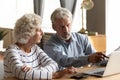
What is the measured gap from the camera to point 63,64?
88.6 inches

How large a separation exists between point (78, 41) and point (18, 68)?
92 cm

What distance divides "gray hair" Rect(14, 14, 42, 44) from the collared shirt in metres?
0.41

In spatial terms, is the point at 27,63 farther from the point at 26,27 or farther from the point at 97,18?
the point at 97,18

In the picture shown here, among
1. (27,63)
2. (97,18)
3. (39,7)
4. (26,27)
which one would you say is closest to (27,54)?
(27,63)

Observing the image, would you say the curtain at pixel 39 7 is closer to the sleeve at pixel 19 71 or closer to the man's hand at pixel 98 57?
the man's hand at pixel 98 57

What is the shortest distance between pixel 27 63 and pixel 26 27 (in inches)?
10.2

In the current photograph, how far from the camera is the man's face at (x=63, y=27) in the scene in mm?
2273

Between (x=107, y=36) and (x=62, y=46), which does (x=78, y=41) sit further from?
(x=107, y=36)

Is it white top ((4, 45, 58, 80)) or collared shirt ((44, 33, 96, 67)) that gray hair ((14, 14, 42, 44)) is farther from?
collared shirt ((44, 33, 96, 67))

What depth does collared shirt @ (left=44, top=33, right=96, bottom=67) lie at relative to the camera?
2232 mm

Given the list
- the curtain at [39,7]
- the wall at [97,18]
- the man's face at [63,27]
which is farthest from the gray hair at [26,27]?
the wall at [97,18]

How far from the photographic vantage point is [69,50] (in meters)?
2.40

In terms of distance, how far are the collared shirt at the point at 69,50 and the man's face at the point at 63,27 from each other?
5cm

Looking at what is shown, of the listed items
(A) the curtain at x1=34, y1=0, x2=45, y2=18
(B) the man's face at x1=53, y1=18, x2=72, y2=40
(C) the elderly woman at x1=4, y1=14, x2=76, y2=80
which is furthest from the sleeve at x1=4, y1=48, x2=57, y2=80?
(A) the curtain at x1=34, y1=0, x2=45, y2=18
